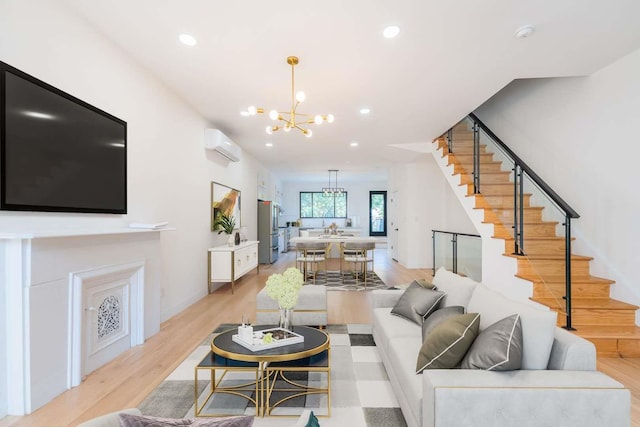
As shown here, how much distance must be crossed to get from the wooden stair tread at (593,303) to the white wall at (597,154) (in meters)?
0.16

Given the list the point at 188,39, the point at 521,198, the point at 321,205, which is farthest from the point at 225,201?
the point at 321,205

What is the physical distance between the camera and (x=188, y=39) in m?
3.05

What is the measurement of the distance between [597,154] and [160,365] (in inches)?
203

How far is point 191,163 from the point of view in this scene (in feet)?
16.1

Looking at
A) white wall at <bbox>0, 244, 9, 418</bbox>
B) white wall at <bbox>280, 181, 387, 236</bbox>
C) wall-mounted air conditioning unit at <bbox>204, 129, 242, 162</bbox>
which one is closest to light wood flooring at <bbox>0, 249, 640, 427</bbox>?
white wall at <bbox>0, 244, 9, 418</bbox>

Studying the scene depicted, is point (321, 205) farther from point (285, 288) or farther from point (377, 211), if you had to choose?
point (285, 288)

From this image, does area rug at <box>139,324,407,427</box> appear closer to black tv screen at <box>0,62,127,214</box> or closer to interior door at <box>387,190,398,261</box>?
black tv screen at <box>0,62,127,214</box>

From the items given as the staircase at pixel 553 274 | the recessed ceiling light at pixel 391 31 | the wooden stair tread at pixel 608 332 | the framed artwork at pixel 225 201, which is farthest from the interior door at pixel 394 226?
the recessed ceiling light at pixel 391 31

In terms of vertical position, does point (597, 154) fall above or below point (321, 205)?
above

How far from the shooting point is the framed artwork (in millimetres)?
5770

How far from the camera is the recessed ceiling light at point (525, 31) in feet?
9.43

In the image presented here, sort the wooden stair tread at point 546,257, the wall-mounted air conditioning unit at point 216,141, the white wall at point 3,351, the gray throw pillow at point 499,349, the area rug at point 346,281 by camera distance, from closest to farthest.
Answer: the gray throw pillow at point 499,349, the white wall at point 3,351, the wooden stair tread at point 546,257, the wall-mounted air conditioning unit at point 216,141, the area rug at point 346,281

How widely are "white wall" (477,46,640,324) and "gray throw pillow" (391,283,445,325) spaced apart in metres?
2.34

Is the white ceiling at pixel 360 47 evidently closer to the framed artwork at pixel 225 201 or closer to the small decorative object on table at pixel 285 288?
the framed artwork at pixel 225 201
